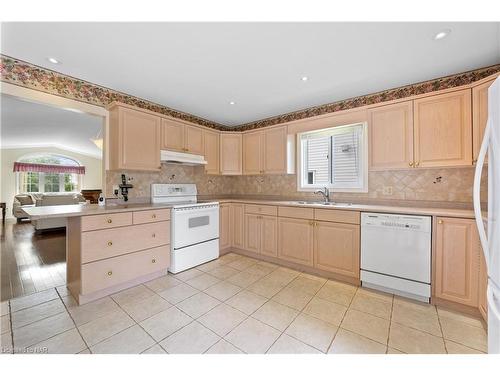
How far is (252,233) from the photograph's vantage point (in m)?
3.29

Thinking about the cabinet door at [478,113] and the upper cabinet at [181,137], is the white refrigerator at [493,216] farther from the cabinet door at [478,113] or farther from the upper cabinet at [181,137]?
the upper cabinet at [181,137]

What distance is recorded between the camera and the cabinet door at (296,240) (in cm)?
271

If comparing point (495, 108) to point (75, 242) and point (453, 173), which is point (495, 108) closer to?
point (453, 173)

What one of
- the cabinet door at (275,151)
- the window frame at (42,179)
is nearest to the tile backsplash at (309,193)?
the cabinet door at (275,151)

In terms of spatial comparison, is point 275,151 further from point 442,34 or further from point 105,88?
point 105,88

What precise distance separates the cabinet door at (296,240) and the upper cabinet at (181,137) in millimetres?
1790

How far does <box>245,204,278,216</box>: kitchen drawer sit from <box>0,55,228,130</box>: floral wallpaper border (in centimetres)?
211

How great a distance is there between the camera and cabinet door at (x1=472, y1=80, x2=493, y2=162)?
1829mm

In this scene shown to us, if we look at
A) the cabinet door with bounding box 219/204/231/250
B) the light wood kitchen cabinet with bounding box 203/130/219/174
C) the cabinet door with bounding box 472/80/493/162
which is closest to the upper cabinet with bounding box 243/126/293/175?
the light wood kitchen cabinet with bounding box 203/130/219/174

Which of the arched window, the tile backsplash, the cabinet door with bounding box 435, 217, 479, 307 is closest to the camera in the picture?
the cabinet door with bounding box 435, 217, 479, 307

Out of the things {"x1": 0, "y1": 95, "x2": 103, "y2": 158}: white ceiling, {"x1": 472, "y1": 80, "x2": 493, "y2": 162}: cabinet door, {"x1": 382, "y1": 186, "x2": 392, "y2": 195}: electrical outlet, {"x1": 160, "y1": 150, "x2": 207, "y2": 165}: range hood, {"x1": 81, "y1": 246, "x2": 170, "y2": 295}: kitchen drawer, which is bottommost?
{"x1": 81, "y1": 246, "x2": 170, "y2": 295}: kitchen drawer

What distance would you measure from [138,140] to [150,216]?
1006mm

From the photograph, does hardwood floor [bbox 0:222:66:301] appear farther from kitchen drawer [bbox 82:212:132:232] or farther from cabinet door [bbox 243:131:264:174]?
cabinet door [bbox 243:131:264:174]

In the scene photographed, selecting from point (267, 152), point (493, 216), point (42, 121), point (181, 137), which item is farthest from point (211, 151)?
point (42, 121)
